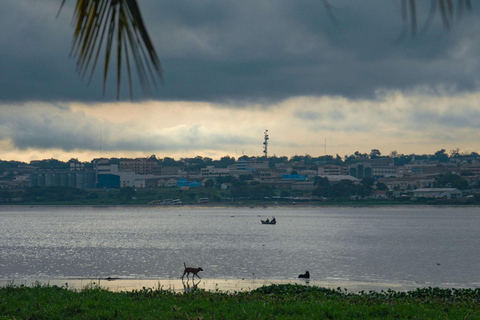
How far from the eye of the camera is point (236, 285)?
109 feet

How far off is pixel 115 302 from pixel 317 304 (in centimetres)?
688

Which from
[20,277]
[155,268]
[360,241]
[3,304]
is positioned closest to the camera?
[3,304]

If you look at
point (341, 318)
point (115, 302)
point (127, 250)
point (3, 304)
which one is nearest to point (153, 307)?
point (115, 302)

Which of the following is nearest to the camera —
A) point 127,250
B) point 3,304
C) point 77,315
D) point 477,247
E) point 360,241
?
point 77,315

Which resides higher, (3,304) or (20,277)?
(3,304)

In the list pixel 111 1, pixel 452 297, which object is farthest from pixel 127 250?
pixel 111 1

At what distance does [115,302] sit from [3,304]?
3570 millimetres

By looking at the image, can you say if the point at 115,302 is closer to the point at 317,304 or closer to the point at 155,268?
the point at 317,304

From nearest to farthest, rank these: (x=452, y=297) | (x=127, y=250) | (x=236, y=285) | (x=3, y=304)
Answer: (x=3, y=304) → (x=452, y=297) → (x=236, y=285) → (x=127, y=250)

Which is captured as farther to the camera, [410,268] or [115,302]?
[410,268]

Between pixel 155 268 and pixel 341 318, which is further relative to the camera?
pixel 155 268

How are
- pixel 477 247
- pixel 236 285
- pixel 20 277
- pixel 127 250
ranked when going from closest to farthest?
pixel 236 285, pixel 20 277, pixel 127 250, pixel 477 247

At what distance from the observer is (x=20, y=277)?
138 feet

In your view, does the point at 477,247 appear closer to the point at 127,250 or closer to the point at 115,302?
the point at 127,250
